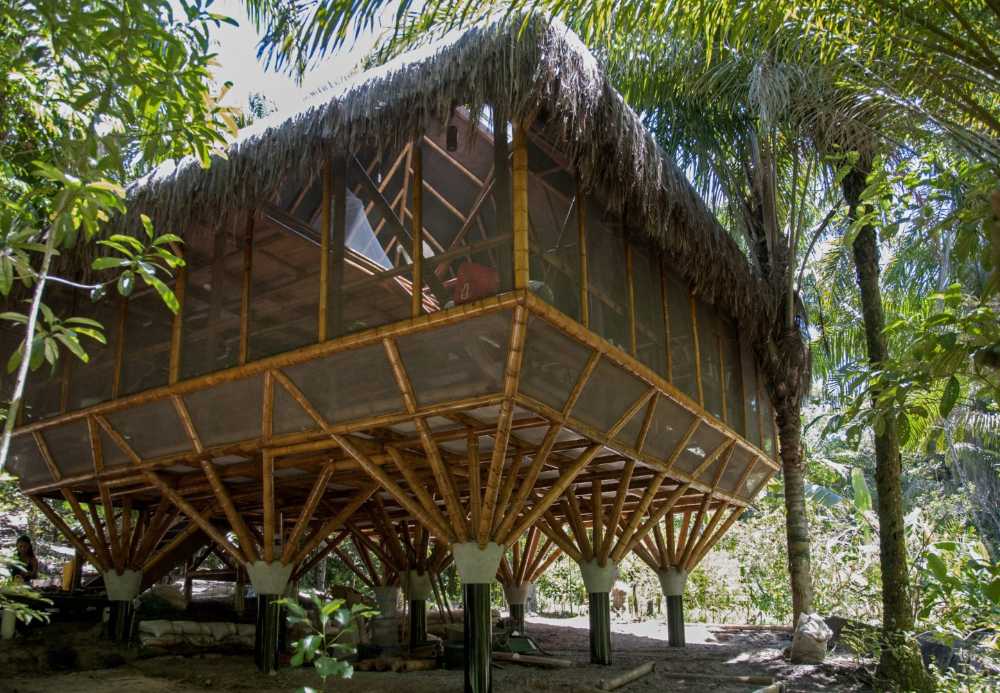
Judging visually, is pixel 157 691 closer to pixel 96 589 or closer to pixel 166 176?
pixel 166 176

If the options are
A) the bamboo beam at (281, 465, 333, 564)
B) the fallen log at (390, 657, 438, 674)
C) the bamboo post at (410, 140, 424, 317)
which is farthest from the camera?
the fallen log at (390, 657, 438, 674)

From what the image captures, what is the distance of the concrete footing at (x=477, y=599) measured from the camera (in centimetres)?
652

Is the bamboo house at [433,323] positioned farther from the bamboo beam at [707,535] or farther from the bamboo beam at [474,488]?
the bamboo beam at [707,535]

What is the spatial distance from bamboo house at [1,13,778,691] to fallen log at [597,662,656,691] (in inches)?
25.3

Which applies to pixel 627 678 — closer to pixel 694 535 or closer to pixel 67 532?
pixel 694 535

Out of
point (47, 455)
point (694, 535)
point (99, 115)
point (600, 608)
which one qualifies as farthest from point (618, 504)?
point (99, 115)

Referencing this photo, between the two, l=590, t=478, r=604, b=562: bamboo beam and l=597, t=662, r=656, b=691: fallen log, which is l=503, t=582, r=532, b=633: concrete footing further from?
l=597, t=662, r=656, b=691: fallen log

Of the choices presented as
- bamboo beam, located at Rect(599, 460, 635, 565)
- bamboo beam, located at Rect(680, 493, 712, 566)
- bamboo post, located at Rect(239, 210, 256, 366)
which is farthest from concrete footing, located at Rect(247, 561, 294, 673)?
bamboo beam, located at Rect(680, 493, 712, 566)

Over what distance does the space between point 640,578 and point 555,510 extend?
28.5ft

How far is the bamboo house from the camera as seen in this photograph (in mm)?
6305

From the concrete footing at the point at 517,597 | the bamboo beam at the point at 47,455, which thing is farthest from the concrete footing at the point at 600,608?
the bamboo beam at the point at 47,455

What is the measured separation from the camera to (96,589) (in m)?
13.1

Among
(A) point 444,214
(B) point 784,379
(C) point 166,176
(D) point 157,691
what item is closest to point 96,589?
(D) point 157,691

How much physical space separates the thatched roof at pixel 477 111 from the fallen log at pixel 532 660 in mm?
4343
